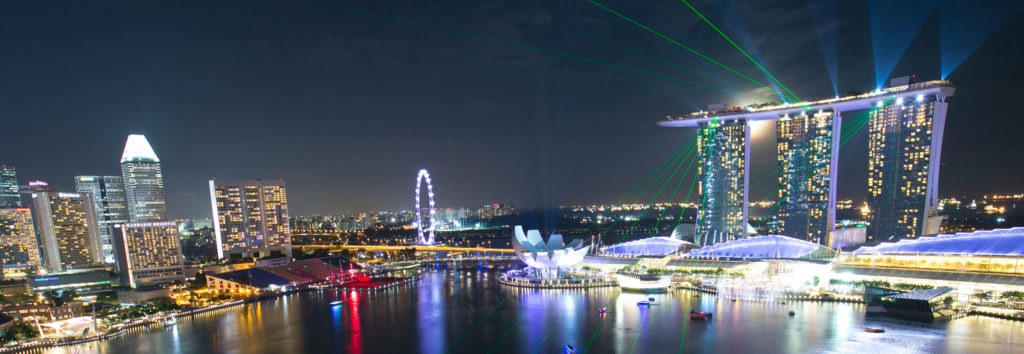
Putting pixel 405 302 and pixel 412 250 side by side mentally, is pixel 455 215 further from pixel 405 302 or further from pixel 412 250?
pixel 405 302

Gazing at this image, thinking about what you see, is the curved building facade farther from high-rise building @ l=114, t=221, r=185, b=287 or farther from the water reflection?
high-rise building @ l=114, t=221, r=185, b=287

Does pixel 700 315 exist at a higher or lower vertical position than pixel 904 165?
lower

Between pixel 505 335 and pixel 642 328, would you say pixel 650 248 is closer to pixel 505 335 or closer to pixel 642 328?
pixel 642 328

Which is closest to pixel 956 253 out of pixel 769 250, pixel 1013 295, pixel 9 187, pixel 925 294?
pixel 1013 295

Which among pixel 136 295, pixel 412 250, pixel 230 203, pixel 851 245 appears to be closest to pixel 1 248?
pixel 230 203

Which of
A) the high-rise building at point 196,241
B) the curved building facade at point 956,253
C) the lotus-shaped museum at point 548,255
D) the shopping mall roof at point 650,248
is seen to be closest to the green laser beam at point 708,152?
the shopping mall roof at point 650,248

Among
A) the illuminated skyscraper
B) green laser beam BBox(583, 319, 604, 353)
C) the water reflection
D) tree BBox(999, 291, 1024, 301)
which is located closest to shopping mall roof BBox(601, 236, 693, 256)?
the illuminated skyscraper
